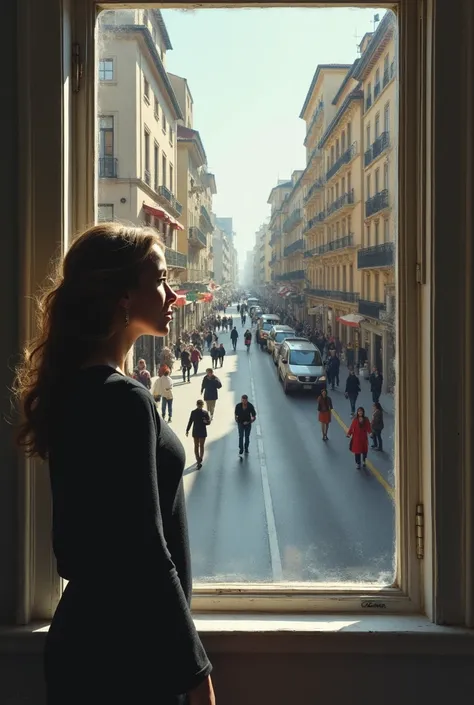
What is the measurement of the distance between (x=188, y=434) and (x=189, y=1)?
1537 mm

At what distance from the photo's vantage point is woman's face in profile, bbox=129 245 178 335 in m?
1.38

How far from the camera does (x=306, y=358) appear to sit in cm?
243

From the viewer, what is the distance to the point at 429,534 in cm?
189

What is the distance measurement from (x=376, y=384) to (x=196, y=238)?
0.99 metres

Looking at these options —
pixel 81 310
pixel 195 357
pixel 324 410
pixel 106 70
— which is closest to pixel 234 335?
pixel 195 357

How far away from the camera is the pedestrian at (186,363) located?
2336 mm

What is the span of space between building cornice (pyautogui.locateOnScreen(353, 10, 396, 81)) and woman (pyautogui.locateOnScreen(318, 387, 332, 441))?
1203 mm

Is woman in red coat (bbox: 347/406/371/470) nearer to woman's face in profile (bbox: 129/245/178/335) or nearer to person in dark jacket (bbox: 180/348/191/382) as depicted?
person in dark jacket (bbox: 180/348/191/382)

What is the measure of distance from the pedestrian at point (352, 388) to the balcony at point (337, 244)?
493mm

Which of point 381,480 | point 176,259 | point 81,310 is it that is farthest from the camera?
point 176,259

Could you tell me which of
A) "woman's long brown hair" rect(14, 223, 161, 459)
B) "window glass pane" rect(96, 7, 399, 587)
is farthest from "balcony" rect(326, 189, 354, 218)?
"woman's long brown hair" rect(14, 223, 161, 459)

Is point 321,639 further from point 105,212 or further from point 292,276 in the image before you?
point 292,276

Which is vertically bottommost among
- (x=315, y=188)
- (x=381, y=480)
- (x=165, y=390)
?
(x=381, y=480)

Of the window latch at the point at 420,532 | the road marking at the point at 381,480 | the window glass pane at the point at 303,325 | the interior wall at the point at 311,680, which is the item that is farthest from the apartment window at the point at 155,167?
the interior wall at the point at 311,680
